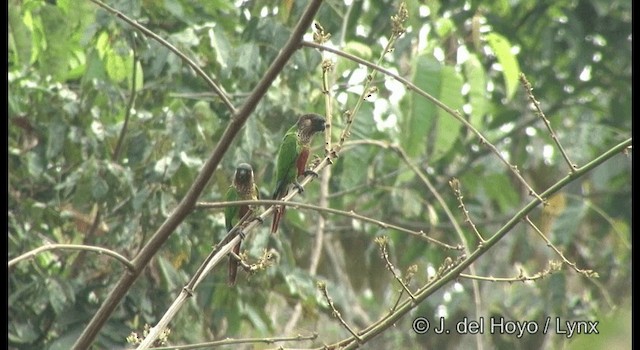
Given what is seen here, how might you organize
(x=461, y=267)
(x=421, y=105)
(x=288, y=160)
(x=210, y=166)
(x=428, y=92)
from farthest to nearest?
(x=421, y=105) → (x=428, y=92) → (x=288, y=160) → (x=210, y=166) → (x=461, y=267)

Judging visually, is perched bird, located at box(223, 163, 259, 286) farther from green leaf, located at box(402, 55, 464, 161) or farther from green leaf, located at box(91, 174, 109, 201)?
green leaf, located at box(402, 55, 464, 161)

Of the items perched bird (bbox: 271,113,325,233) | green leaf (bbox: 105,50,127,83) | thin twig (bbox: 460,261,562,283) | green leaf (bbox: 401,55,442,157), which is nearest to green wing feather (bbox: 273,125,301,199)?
perched bird (bbox: 271,113,325,233)

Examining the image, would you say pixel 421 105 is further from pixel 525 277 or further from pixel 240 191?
pixel 525 277

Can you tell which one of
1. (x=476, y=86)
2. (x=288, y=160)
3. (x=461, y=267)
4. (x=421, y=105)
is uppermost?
(x=476, y=86)

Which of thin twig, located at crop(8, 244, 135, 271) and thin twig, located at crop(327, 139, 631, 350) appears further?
thin twig, located at crop(327, 139, 631, 350)

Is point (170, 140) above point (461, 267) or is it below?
above

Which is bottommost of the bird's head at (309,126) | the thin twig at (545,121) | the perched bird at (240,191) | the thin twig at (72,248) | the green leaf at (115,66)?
the thin twig at (72,248)

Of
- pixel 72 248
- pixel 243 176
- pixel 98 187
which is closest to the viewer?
pixel 72 248

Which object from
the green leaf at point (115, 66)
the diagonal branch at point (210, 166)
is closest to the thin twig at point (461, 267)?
the diagonal branch at point (210, 166)

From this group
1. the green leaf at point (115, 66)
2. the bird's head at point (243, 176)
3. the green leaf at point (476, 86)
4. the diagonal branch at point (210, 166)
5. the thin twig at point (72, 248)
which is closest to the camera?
the thin twig at point (72, 248)

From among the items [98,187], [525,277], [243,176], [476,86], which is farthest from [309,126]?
[525,277]

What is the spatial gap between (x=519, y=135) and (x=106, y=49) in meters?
3.63

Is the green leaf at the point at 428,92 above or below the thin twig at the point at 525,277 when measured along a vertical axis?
above

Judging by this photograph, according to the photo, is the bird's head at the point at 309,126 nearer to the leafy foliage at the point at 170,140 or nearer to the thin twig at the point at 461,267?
the leafy foliage at the point at 170,140
